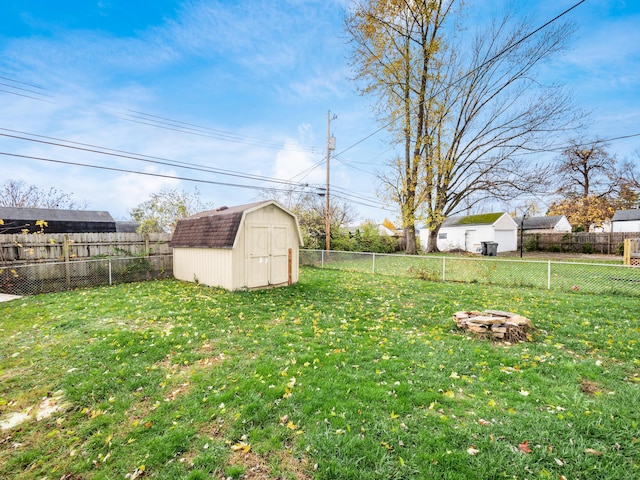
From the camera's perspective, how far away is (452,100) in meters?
15.8

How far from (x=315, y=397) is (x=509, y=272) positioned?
10.4 m

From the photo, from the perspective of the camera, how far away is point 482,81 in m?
16.0

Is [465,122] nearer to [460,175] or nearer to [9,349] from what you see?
[460,175]

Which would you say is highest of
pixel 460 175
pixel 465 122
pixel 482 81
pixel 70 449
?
pixel 482 81

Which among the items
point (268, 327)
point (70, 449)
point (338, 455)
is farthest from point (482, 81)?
point (70, 449)

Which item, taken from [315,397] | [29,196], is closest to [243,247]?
[315,397]

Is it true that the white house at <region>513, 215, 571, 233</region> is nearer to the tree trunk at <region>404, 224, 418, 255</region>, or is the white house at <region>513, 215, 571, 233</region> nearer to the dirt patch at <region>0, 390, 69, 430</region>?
the tree trunk at <region>404, 224, 418, 255</region>

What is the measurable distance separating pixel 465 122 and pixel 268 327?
18200mm

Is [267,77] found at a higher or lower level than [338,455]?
higher

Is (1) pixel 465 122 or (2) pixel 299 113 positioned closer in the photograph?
(2) pixel 299 113

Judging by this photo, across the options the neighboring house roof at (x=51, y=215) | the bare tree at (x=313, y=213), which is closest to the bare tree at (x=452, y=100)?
the bare tree at (x=313, y=213)

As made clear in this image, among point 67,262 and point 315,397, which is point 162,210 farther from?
point 315,397

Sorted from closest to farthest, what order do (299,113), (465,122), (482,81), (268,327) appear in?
(268,327) → (299,113) → (482,81) → (465,122)

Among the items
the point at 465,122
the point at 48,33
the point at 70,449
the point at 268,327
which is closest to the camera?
the point at 70,449
